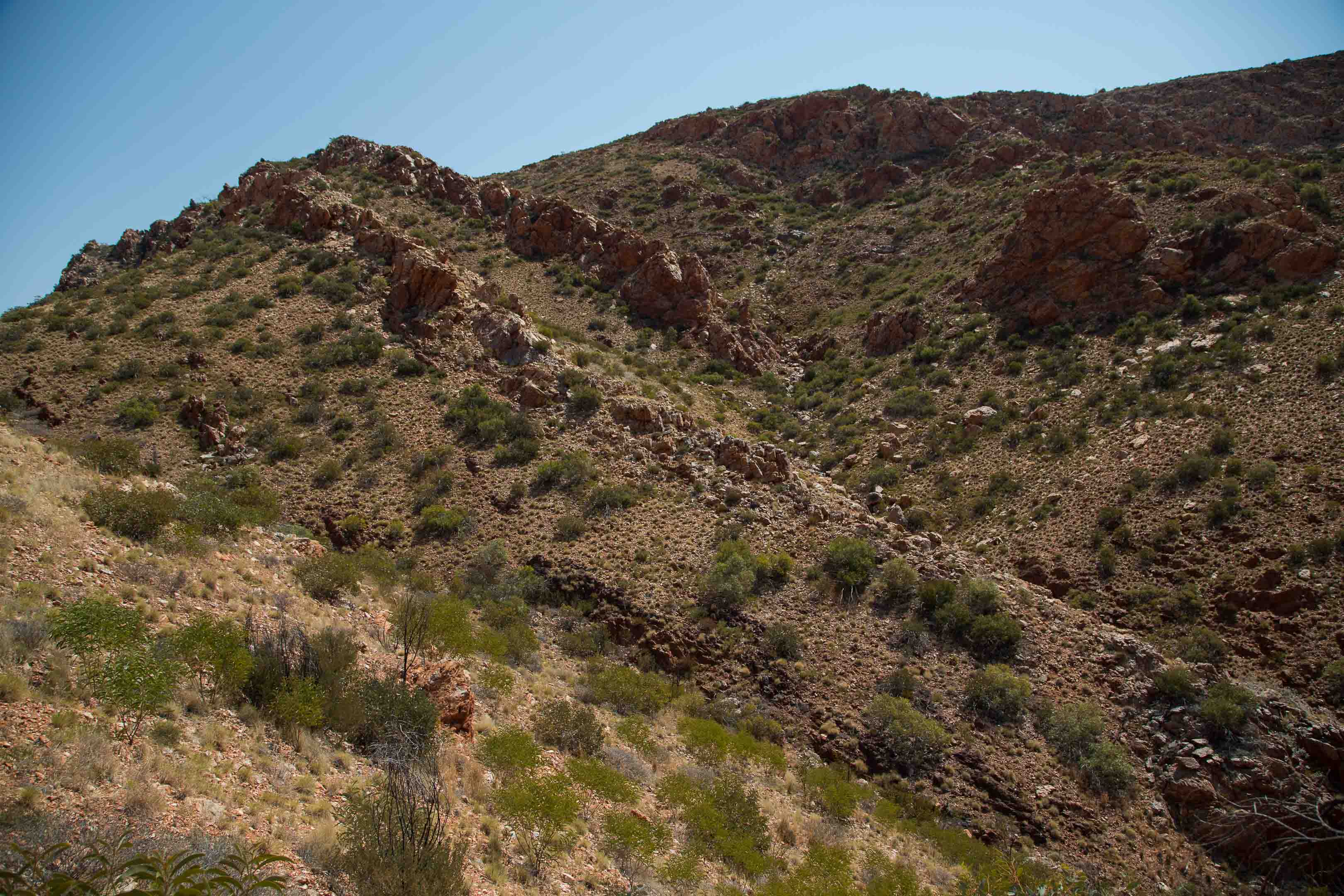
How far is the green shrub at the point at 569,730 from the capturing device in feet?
35.0

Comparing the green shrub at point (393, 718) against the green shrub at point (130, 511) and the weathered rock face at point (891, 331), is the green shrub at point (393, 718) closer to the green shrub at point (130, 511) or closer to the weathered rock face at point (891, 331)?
the green shrub at point (130, 511)

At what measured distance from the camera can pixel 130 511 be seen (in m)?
11.4

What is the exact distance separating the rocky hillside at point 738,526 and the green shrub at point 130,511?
102 mm

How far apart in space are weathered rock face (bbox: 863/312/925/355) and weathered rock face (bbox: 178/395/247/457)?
28045 mm

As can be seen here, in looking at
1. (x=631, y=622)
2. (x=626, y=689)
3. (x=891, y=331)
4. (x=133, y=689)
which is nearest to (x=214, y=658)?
(x=133, y=689)

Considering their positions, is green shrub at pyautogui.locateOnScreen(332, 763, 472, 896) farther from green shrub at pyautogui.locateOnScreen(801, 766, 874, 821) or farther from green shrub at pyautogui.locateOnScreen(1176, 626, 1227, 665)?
green shrub at pyautogui.locateOnScreen(1176, 626, 1227, 665)

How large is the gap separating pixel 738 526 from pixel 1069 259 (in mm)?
23504

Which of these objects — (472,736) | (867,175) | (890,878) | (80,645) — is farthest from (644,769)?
(867,175)

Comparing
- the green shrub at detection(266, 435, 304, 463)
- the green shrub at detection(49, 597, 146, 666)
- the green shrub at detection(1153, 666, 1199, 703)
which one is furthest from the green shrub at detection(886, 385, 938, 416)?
the green shrub at detection(49, 597, 146, 666)

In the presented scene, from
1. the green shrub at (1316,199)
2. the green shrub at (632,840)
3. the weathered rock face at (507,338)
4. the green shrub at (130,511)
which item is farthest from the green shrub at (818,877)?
the green shrub at (1316,199)

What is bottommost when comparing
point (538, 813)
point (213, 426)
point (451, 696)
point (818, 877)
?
point (818, 877)

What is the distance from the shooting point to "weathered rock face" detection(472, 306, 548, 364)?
81.7 ft

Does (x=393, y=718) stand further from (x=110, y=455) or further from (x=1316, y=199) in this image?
(x=1316, y=199)

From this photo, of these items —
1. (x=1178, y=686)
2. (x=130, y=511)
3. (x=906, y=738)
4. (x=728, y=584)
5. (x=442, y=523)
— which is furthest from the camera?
(x=442, y=523)
